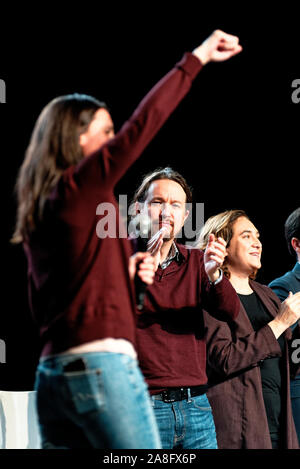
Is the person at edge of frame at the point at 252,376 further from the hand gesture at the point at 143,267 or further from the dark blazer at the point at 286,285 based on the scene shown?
the hand gesture at the point at 143,267

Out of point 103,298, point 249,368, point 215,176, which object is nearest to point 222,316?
point 249,368

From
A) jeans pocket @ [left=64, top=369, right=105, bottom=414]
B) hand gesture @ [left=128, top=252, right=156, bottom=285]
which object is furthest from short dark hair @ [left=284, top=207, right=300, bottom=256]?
jeans pocket @ [left=64, top=369, right=105, bottom=414]

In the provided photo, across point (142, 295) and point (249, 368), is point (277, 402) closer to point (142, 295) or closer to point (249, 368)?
point (249, 368)

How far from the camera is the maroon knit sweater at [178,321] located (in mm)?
1595

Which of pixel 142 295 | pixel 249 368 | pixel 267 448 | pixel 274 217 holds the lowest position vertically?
pixel 267 448

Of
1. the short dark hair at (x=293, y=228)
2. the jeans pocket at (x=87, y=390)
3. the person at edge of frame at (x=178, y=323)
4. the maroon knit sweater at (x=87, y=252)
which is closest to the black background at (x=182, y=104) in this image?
the short dark hair at (x=293, y=228)

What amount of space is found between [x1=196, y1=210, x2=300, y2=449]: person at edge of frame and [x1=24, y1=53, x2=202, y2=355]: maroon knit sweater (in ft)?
3.05

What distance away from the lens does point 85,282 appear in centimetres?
96

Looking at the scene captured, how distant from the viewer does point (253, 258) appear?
7.18 feet

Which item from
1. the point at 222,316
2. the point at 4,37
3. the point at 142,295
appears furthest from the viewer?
the point at 4,37

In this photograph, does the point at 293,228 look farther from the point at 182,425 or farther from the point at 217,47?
the point at 217,47

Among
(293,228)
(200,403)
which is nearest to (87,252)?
(200,403)

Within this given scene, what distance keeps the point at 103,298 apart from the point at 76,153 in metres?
0.29

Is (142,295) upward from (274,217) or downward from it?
downward
